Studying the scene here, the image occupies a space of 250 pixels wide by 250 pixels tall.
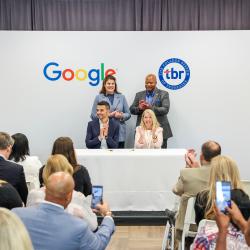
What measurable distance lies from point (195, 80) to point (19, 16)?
3.19 metres

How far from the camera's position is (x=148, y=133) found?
6945 mm

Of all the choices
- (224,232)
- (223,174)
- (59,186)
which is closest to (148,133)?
(223,174)

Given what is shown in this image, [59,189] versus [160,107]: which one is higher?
[160,107]

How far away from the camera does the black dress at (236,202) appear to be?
3186mm

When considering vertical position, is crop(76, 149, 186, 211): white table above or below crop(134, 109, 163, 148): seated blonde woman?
below

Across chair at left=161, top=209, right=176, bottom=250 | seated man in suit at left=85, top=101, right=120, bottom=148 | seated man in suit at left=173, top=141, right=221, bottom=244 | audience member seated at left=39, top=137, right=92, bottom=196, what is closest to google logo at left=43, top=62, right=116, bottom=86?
seated man in suit at left=85, top=101, right=120, bottom=148

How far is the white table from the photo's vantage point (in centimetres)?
615

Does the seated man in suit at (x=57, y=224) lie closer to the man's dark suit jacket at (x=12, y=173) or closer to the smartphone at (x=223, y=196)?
the smartphone at (x=223, y=196)

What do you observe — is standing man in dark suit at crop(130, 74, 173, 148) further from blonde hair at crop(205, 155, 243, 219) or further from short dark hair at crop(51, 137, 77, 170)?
blonde hair at crop(205, 155, 243, 219)

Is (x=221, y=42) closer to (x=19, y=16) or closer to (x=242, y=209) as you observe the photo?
(x=19, y=16)

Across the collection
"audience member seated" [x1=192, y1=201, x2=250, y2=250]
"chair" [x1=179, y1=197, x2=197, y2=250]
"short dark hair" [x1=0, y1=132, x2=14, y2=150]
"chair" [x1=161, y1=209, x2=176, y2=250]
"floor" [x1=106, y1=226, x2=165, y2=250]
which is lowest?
"floor" [x1=106, y1=226, x2=165, y2=250]

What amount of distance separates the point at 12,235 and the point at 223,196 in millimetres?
1309

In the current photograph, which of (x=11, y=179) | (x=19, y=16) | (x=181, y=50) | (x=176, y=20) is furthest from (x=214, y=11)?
(x=11, y=179)

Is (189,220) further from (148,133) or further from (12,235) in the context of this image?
(148,133)
